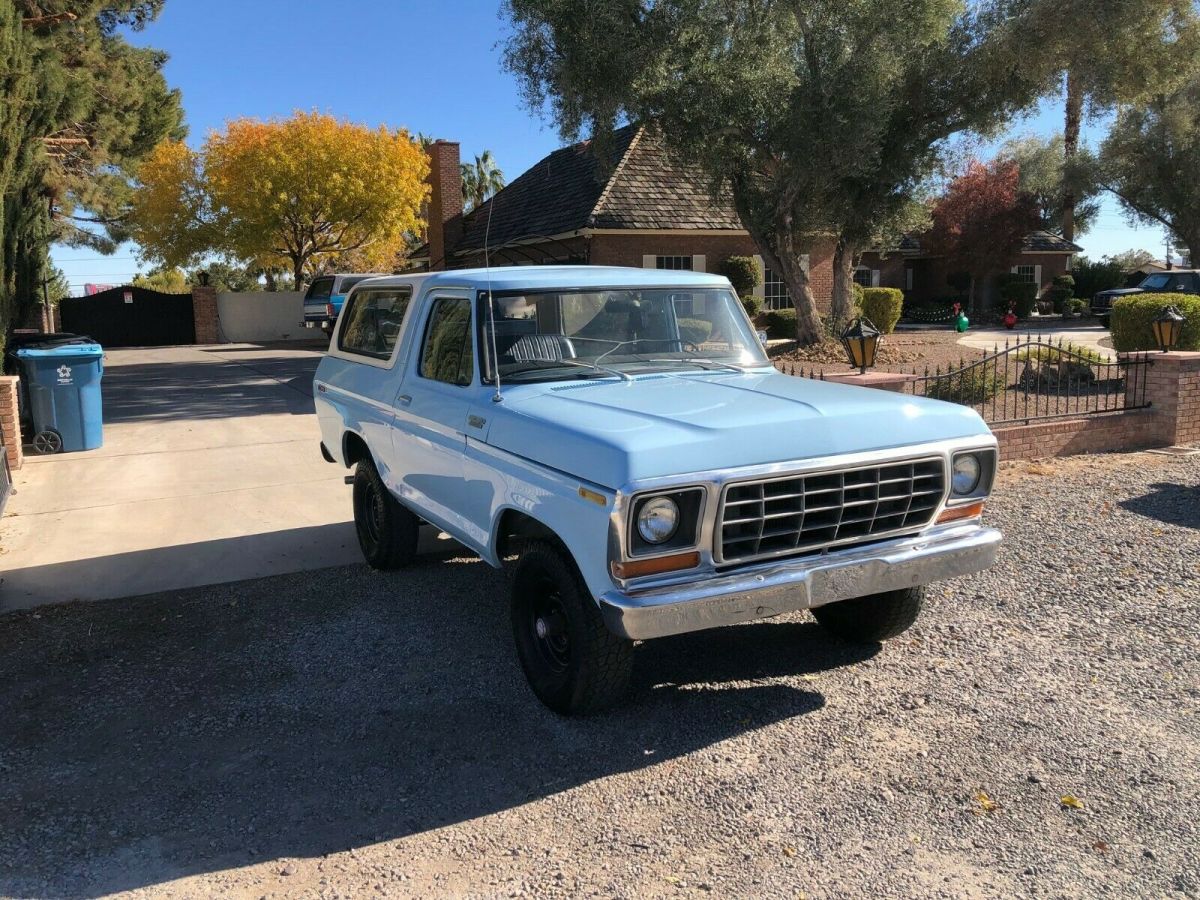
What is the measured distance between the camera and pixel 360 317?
21.8 feet

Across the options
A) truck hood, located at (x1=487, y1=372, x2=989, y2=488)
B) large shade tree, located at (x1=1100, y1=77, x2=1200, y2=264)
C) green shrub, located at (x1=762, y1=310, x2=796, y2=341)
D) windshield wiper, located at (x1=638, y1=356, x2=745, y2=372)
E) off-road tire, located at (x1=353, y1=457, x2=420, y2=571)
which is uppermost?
large shade tree, located at (x1=1100, y1=77, x2=1200, y2=264)

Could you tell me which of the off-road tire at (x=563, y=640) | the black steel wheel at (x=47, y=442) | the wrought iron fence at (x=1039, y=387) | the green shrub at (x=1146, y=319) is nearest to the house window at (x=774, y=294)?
the wrought iron fence at (x=1039, y=387)

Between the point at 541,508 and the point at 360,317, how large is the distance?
3202 mm

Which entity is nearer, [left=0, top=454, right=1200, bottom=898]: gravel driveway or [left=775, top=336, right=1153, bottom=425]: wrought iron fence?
[left=0, top=454, right=1200, bottom=898]: gravel driveway

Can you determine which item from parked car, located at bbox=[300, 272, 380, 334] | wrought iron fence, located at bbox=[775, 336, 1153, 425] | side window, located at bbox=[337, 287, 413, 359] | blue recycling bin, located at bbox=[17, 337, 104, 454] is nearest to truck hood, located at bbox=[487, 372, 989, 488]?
side window, located at bbox=[337, 287, 413, 359]

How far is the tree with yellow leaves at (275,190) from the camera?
1134 inches

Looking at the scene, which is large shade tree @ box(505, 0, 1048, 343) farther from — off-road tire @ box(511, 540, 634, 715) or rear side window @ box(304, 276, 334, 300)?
off-road tire @ box(511, 540, 634, 715)

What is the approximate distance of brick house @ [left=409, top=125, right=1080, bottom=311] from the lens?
23391mm

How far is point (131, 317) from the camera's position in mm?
32375

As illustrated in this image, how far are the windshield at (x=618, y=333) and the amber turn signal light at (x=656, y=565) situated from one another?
4.48ft

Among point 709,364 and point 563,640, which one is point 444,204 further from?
point 563,640

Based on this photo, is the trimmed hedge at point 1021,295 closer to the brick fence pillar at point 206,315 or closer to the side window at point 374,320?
the brick fence pillar at point 206,315

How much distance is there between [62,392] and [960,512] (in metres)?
9.75

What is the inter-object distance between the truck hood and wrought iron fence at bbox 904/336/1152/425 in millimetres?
4894
